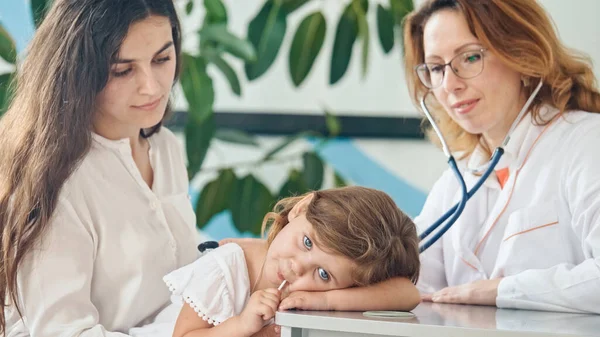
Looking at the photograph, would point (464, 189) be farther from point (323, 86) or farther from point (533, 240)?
point (323, 86)

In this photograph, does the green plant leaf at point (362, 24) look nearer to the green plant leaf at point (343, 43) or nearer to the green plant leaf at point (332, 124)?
the green plant leaf at point (343, 43)

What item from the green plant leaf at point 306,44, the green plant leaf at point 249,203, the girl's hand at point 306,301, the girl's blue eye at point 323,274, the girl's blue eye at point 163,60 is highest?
the girl's blue eye at point 163,60

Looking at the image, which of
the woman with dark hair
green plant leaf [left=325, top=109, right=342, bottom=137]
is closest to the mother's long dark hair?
the woman with dark hair

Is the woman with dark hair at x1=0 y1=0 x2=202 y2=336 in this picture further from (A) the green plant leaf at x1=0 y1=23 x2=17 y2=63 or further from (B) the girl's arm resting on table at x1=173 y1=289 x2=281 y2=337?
(A) the green plant leaf at x1=0 y1=23 x2=17 y2=63

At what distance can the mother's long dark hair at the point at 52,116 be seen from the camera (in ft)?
5.40

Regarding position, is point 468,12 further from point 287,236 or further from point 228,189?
point 228,189

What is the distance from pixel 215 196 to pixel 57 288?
1432 mm

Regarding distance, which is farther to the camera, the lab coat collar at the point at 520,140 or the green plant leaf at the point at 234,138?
the green plant leaf at the point at 234,138

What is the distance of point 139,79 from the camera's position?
176 centimetres

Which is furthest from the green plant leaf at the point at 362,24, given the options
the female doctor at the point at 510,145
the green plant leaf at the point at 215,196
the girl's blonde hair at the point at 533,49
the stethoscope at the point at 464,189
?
the stethoscope at the point at 464,189

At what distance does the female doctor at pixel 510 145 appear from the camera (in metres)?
1.81

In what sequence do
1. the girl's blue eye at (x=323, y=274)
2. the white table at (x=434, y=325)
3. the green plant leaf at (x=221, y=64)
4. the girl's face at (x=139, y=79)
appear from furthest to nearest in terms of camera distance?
the green plant leaf at (x=221, y=64)
the girl's face at (x=139, y=79)
the girl's blue eye at (x=323, y=274)
the white table at (x=434, y=325)

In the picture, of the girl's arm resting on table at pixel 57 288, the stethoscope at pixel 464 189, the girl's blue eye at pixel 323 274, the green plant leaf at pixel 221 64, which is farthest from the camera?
the green plant leaf at pixel 221 64

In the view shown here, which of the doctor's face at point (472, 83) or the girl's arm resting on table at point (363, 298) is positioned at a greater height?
the doctor's face at point (472, 83)
